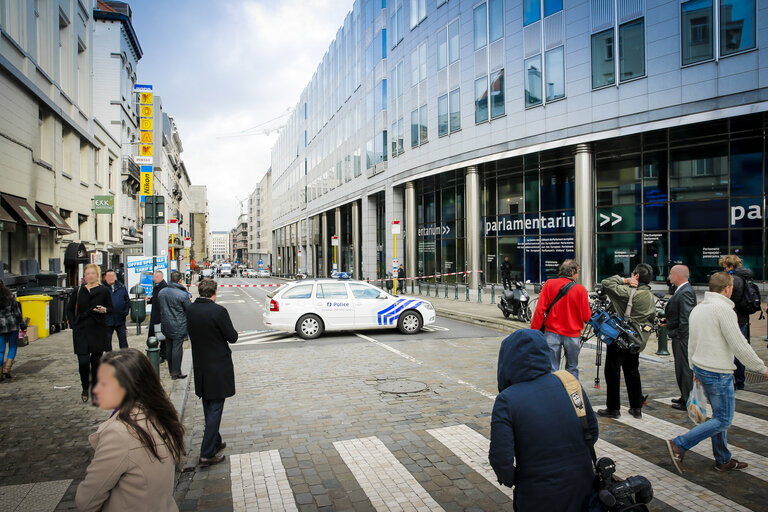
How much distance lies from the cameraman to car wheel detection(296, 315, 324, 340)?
807 centimetres

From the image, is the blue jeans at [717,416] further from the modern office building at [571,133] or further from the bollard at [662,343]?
the modern office building at [571,133]

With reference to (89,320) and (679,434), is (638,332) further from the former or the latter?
(89,320)

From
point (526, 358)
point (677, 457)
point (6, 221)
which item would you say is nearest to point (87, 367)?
point (526, 358)

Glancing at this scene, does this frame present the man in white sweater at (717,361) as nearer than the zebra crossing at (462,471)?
No

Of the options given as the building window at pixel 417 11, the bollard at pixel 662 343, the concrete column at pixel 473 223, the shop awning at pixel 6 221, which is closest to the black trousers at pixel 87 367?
the shop awning at pixel 6 221

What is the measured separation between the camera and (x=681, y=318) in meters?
6.52

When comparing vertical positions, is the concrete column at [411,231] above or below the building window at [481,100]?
below

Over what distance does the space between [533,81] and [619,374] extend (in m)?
20.7

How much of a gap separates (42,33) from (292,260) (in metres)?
63.9

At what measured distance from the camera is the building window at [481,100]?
2681 cm

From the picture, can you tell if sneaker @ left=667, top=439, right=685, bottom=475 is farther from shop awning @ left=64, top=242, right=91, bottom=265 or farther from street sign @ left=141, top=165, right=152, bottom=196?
street sign @ left=141, top=165, right=152, bottom=196

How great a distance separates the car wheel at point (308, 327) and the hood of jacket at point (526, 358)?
1091 centimetres

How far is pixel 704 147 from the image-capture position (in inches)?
834

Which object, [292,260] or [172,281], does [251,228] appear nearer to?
[292,260]
